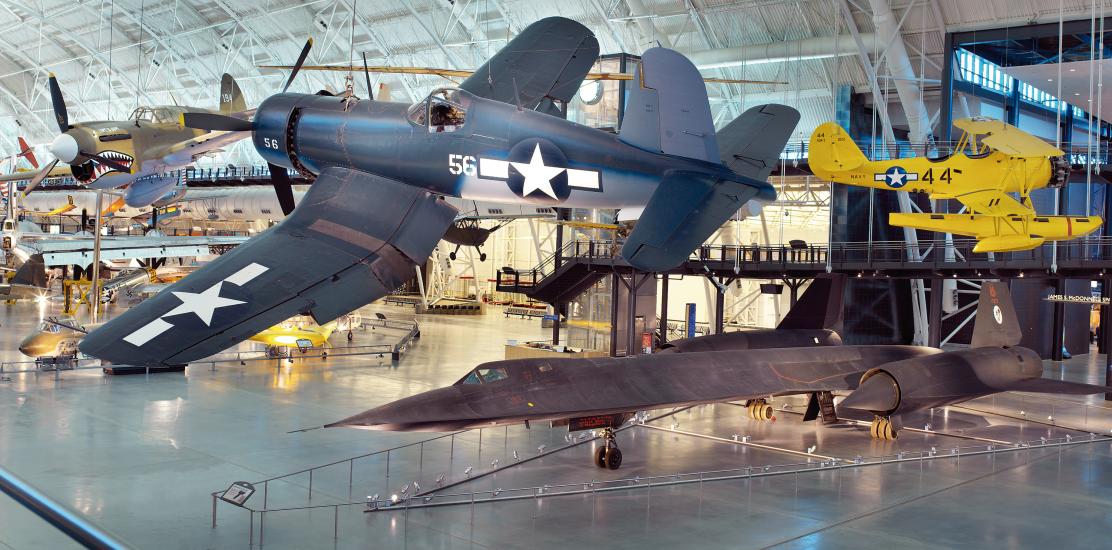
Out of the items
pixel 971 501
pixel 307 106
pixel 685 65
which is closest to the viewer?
pixel 685 65

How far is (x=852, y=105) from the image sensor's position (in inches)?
1415

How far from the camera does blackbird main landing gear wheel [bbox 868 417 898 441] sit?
19453 mm

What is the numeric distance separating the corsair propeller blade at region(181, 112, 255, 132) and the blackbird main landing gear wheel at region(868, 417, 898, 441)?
53.4 feet

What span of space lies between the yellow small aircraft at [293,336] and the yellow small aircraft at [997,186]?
20262mm

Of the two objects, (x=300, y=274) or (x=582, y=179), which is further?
(x=582, y=179)

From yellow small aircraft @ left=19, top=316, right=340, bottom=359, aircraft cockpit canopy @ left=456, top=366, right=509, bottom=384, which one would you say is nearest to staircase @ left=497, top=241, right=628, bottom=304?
yellow small aircraft @ left=19, top=316, right=340, bottom=359

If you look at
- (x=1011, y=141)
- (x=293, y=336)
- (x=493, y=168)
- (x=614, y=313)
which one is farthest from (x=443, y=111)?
(x=293, y=336)

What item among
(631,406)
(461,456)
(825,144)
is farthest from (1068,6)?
(461,456)

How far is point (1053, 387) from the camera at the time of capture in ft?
63.9

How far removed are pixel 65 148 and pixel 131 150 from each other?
781 millimetres

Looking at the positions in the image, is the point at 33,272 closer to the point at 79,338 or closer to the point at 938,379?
the point at 79,338

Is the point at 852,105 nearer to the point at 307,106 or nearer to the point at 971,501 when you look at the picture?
the point at 971,501

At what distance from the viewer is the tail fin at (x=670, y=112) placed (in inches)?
295

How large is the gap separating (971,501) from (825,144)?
24.5 ft
